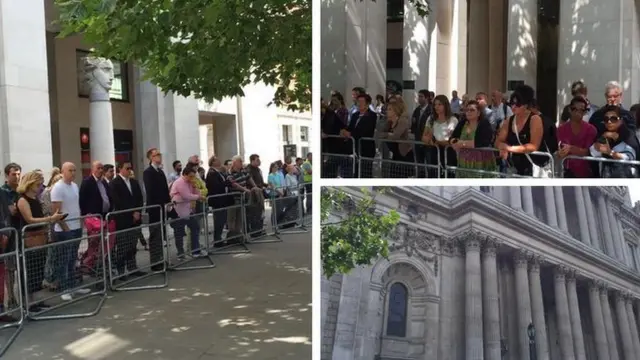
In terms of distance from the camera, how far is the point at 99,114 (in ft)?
71.2

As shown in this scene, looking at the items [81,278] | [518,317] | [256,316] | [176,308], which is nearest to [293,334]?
[256,316]

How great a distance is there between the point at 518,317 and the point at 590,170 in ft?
2.27

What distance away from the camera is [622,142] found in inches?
109

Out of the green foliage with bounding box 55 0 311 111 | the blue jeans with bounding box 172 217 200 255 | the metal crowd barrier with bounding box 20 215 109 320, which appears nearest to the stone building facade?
the green foliage with bounding box 55 0 311 111

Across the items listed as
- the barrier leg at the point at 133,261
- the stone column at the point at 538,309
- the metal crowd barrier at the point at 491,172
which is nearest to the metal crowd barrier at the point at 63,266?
the barrier leg at the point at 133,261

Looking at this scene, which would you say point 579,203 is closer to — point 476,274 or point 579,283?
point 579,283

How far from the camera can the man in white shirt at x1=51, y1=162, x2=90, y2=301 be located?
29.1 ft

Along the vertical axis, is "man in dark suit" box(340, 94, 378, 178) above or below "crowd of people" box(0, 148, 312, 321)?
above

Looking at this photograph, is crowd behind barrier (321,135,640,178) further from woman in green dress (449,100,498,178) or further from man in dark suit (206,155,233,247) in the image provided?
man in dark suit (206,155,233,247)

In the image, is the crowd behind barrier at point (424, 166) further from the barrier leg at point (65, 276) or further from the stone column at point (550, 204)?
the barrier leg at point (65, 276)

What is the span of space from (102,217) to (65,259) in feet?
3.40

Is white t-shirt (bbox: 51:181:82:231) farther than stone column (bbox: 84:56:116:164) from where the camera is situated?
No

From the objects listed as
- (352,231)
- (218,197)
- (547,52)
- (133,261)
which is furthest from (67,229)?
(352,231)

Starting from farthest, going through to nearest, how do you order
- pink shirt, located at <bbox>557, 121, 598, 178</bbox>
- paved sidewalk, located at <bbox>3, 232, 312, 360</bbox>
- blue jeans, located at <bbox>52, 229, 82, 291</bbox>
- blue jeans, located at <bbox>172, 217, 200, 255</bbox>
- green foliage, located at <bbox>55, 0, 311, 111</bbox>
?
1. blue jeans, located at <bbox>172, 217, 200, 255</bbox>
2. blue jeans, located at <bbox>52, 229, 82, 291</bbox>
3. green foliage, located at <bbox>55, 0, 311, 111</bbox>
4. paved sidewalk, located at <bbox>3, 232, 312, 360</bbox>
5. pink shirt, located at <bbox>557, 121, 598, 178</bbox>
